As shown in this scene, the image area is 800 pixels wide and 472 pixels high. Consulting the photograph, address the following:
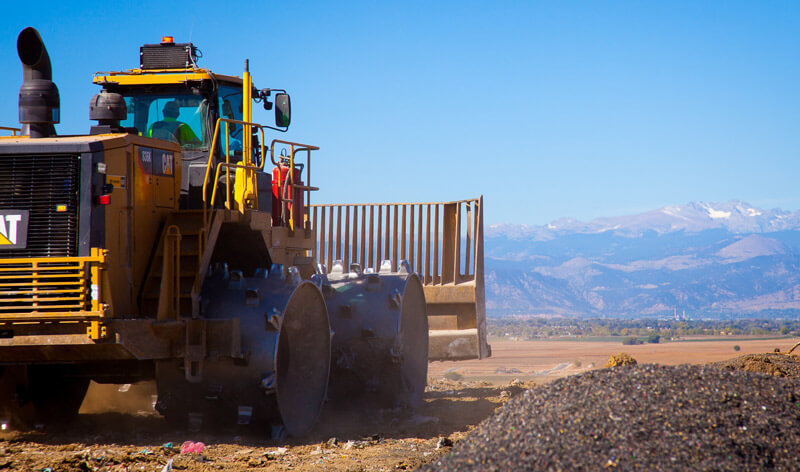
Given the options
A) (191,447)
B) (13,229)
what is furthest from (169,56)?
(191,447)

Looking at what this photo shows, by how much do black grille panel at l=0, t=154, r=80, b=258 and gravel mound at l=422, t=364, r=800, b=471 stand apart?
3449 millimetres

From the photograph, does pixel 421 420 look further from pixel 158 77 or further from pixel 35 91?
pixel 35 91

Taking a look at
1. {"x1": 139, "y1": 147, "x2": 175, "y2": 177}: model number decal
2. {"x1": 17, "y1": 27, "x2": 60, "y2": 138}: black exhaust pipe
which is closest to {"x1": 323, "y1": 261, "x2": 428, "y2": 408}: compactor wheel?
{"x1": 139, "y1": 147, "x2": 175, "y2": 177}: model number decal

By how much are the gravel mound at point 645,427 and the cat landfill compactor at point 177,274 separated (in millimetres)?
2347

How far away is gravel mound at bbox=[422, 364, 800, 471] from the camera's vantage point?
6.11 meters

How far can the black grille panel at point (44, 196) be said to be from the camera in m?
7.49

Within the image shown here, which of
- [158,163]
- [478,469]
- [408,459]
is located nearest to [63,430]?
[158,163]

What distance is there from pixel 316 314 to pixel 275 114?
6.89 feet

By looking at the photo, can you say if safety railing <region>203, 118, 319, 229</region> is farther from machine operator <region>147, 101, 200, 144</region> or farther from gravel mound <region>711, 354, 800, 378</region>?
gravel mound <region>711, 354, 800, 378</region>

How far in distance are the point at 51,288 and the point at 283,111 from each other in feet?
11.0

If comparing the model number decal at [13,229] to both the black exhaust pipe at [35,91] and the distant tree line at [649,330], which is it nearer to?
the black exhaust pipe at [35,91]

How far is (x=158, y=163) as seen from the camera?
335 inches

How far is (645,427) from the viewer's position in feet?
21.1

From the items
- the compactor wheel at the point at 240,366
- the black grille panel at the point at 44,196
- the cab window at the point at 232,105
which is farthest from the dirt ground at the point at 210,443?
the cab window at the point at 232,105
